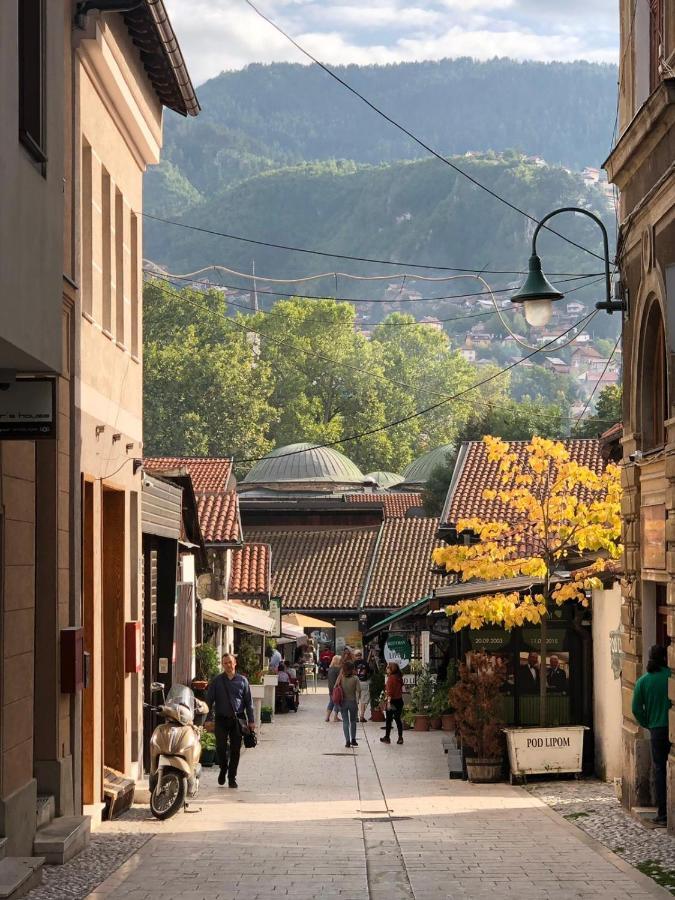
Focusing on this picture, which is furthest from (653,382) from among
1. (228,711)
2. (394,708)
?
(394,708)

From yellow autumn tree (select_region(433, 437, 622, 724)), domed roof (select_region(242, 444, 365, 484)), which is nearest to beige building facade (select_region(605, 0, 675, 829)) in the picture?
yellow autumn tree (select_region(433, 437, 622, 724))

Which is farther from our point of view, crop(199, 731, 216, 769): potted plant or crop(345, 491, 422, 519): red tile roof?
crop(345, 491, 422, 519): red tile roof

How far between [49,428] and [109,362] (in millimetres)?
6962

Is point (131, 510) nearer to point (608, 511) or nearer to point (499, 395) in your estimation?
point (608, 511)

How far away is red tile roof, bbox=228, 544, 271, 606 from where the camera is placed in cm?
4469

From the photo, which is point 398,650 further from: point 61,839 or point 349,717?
point 61,839

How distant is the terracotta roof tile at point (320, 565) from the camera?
194ft

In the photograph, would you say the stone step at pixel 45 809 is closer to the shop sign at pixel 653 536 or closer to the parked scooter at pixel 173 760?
the parked scooter at pixel 173 760

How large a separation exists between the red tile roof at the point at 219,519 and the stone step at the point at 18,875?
25719 millimetres

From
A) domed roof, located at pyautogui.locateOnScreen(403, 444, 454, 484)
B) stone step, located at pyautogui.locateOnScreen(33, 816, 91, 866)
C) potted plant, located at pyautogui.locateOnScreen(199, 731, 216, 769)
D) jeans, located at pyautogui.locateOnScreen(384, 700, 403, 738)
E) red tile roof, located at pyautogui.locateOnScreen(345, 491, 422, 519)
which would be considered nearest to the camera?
stone step, located at pyautogui.locateOnScreen(33, 816, 91, 866)

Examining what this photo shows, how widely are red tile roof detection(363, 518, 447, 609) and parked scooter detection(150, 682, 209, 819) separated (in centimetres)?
3654

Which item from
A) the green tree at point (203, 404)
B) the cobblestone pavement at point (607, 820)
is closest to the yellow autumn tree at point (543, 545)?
the cobblestone pavement at point (607, 820)

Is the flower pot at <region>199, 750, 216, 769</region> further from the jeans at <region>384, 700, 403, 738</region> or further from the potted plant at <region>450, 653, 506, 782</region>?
the jeans at <region>384, 700, 403, 738</region>

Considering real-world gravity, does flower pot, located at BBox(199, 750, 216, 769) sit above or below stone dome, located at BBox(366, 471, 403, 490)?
below
